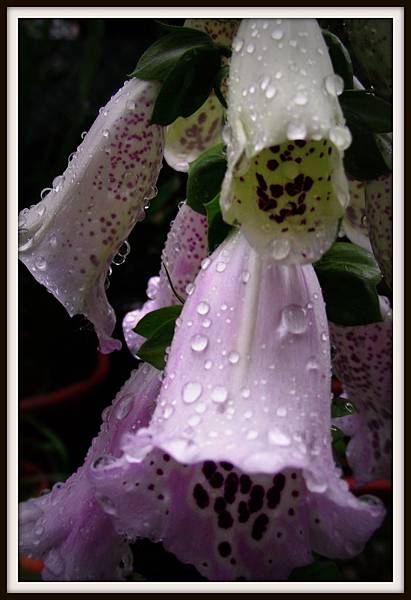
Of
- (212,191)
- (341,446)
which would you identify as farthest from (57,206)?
(341,446)

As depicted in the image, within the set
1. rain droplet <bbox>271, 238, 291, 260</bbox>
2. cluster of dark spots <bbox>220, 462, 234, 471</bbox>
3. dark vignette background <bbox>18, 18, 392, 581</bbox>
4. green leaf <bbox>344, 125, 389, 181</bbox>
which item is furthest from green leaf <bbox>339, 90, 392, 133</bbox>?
dark vignette background <bbox>18, 18, 392, 581</bbox>

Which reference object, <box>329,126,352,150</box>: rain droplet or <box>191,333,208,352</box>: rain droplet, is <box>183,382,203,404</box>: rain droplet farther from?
<box>329,126,352,150</box>: rain droplet

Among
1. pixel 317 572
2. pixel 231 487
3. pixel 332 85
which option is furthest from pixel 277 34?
pixel 317 572

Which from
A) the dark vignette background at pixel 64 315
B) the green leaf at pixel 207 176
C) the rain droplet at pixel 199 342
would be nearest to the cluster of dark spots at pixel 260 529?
the rain droplet at pixel 199 342

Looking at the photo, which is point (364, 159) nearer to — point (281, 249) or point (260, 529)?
point (281, 249)
